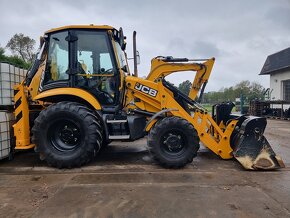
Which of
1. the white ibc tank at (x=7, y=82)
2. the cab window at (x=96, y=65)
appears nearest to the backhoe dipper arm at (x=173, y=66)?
the cab window at (x=96, y=65)

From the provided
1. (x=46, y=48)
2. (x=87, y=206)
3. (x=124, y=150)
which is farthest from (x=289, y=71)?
(x=87, y=206)

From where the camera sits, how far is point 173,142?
528 centimetres

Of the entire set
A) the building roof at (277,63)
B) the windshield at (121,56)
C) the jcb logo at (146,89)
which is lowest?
the jcb logo at (146,89)

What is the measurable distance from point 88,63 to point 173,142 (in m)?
2.32

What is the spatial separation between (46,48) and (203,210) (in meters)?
4.48

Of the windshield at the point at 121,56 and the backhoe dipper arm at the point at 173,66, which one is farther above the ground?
the windshield at the point at 121,56

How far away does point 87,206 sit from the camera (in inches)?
137

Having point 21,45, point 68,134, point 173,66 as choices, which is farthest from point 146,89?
point 21,45

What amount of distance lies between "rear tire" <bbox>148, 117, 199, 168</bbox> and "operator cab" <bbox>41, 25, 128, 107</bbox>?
3.66 feet

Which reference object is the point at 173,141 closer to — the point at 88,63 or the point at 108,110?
the point at 108,110

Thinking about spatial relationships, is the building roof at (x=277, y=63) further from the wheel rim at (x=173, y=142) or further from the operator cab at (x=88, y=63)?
the operator cab at (x=88, y=63)

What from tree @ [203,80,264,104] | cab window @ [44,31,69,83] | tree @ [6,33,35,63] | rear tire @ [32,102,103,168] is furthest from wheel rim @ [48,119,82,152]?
tree @ [203,80,264,104]

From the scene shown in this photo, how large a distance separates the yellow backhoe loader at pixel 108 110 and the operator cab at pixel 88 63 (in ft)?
0.06

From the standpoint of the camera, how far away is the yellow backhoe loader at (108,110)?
17.2ft
